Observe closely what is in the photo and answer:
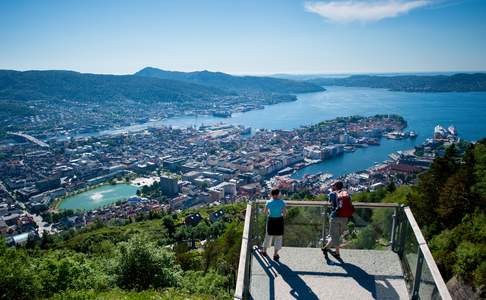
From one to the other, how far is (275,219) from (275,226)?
8 cm

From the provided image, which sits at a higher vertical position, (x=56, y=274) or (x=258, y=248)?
(x=258, y=248)

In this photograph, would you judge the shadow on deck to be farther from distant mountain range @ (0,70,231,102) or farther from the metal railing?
distant mountain range @ (0,70,231,102)

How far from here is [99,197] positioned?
1960 inches

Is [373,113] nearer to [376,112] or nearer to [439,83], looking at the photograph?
[376,112]

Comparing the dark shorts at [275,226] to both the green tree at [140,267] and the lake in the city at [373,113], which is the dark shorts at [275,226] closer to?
the green tree at [140,267]

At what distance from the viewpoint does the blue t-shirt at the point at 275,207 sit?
4.44m

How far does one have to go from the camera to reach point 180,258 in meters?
15.8

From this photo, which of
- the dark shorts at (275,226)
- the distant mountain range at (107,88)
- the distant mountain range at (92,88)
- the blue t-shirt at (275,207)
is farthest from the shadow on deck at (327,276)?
the distant mountain range at (92,88)

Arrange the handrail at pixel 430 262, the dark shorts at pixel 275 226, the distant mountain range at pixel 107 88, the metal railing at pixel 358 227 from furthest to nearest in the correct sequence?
the distant mountain range at pixel 107 88 < the dark shorts at pixel 275 226 < the metal railing at pixel 358 227 < the handrail at pixel 430 262

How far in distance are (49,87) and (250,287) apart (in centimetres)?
16947

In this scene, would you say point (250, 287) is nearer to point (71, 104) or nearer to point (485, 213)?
point (485, 213)

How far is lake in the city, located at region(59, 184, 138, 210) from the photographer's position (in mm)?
46331

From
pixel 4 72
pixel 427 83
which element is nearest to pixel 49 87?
pixel 4 72

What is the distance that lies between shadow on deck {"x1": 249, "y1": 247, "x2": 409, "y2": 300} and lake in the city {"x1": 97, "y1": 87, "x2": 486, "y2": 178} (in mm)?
46727
